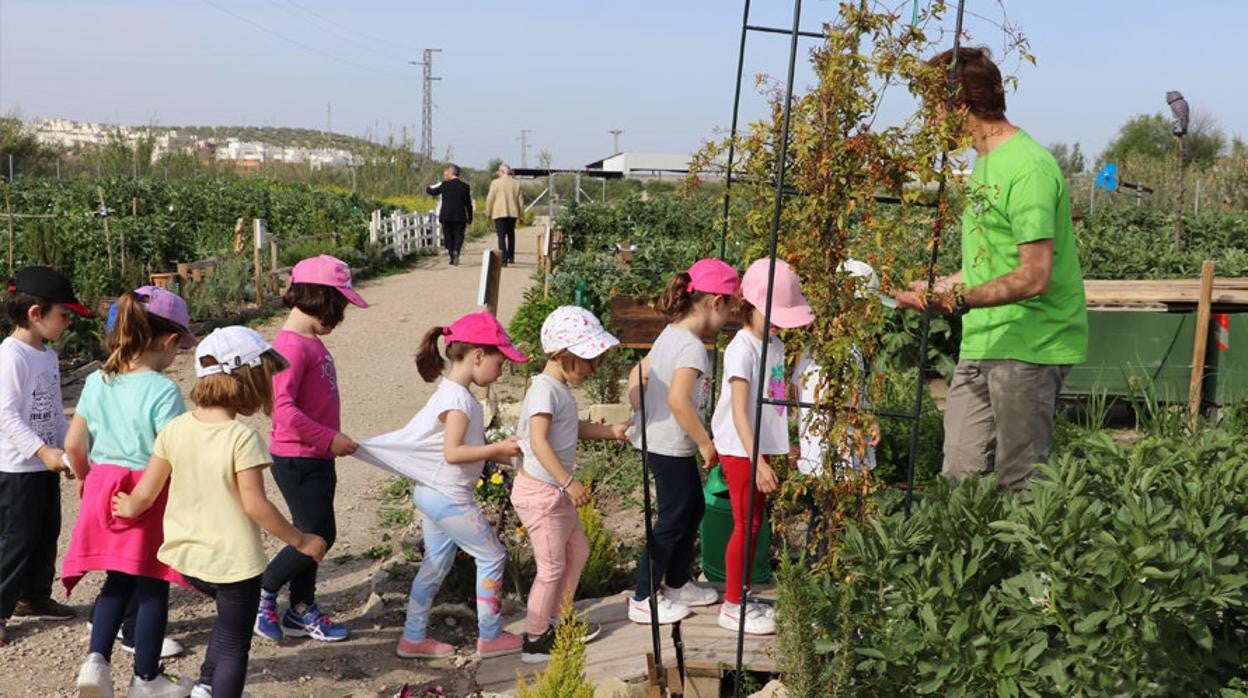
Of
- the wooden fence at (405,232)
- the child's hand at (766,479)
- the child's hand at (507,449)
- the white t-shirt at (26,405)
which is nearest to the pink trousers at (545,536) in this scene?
the child's hand at (507,449)

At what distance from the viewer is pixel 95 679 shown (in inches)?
160

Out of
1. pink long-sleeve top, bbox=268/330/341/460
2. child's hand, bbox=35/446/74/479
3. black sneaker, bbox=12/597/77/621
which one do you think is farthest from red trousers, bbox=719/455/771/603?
black sneaker, bbox=12/597/77/621

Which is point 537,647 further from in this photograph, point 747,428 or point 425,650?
point 747,428

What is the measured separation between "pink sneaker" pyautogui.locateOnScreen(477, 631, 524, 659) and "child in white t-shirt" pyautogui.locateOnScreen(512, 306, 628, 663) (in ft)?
0.41

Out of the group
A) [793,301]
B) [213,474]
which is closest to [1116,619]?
[793,301]

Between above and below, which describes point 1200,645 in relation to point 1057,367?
below

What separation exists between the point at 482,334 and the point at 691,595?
4.17ft

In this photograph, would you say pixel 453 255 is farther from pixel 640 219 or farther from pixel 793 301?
pixel 793 301

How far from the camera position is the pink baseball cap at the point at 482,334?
460 cm

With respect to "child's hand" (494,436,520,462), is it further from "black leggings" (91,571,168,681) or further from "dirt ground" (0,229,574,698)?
"black leggings" (91,571,168,681)

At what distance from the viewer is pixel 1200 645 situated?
3.19 meters

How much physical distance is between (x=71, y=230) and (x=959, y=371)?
39.3 feet

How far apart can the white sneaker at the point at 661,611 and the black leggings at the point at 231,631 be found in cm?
145

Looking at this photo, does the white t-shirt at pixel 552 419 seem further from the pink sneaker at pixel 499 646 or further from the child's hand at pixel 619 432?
the pink sneaker at pixel 499 646
